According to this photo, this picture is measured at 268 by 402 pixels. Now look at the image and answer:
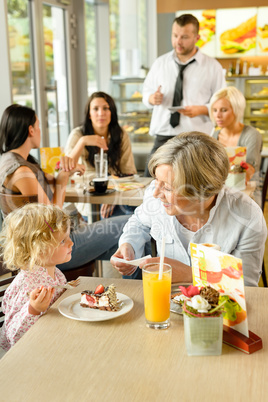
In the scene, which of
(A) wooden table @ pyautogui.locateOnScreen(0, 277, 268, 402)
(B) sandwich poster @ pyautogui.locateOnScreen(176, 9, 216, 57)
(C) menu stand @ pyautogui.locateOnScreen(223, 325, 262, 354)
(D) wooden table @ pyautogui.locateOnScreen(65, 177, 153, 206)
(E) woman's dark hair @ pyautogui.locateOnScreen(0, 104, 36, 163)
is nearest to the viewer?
(A) wooden table @ pyautogui.locateOnScreen(0, 277, 268, 402)

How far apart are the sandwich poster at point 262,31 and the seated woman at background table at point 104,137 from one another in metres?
3.55

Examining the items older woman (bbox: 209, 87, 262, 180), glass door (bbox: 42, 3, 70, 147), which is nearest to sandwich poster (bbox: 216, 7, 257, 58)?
glass door (bbox: 42, 3, 70, 147)

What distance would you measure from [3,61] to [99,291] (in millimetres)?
3101

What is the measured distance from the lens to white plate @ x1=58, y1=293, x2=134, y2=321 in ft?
4.14

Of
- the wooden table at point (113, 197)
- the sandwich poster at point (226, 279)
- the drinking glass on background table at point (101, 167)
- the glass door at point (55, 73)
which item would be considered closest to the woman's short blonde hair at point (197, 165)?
the sandwich poster at point (226, 279)

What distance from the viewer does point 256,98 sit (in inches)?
243

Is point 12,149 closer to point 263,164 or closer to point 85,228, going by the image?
point 85,228

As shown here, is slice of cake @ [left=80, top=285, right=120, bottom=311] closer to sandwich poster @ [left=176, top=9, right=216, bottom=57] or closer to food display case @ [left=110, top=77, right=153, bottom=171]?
food display case @ [left=110, top=77, right=153, bottom=171]

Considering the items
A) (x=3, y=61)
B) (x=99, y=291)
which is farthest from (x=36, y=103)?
(x=99, y=291)

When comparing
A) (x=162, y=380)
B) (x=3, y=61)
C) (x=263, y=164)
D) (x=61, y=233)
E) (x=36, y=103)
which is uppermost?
(x=3, y=61)

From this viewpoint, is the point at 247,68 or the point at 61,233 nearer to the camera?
the point at 61,233

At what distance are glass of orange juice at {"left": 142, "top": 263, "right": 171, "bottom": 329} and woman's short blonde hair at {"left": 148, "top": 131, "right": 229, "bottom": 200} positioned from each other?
426 mm

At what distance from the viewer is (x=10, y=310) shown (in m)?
1.52

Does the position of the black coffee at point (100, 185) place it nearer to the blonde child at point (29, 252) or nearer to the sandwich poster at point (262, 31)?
the blonde child at point (29, 252)
